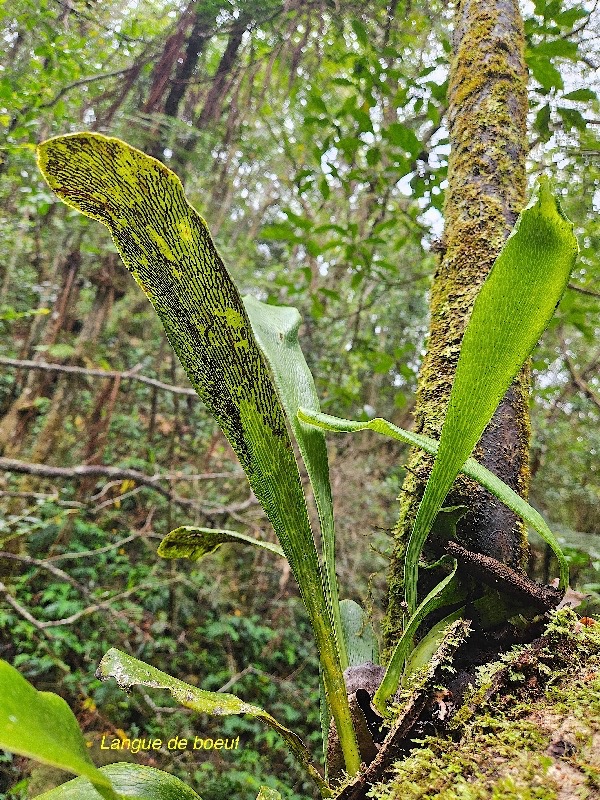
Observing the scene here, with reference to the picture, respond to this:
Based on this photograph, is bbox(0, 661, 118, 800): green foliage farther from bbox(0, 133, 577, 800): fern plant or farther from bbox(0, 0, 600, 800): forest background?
bbox(0, 0, 600, 800): forest background

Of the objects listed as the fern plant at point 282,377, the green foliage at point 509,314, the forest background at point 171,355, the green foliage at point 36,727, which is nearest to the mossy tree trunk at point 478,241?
the fern plant at point 282,377

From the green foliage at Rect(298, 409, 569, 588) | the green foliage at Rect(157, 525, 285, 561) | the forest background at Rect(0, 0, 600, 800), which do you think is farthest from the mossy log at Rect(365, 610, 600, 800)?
the forest background at Rect(0, 0, 600, 800)

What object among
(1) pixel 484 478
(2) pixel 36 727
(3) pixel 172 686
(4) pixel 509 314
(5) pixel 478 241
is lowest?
(3) pixel 172 686

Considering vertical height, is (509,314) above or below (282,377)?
above

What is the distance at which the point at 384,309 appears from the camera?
5133mm

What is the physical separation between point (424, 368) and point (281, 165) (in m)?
5.13

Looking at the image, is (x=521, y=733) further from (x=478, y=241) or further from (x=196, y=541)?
(x=478, y=241)

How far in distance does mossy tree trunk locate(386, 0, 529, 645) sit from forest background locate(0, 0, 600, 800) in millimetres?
712

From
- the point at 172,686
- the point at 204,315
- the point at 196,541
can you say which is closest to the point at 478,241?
the point at 204,315

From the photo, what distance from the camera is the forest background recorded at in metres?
2.28

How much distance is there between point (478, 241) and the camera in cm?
84

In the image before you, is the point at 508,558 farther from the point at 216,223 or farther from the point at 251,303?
the point at 216,223

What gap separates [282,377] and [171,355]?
3.97 metres

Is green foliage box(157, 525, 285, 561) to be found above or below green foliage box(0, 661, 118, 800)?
below
